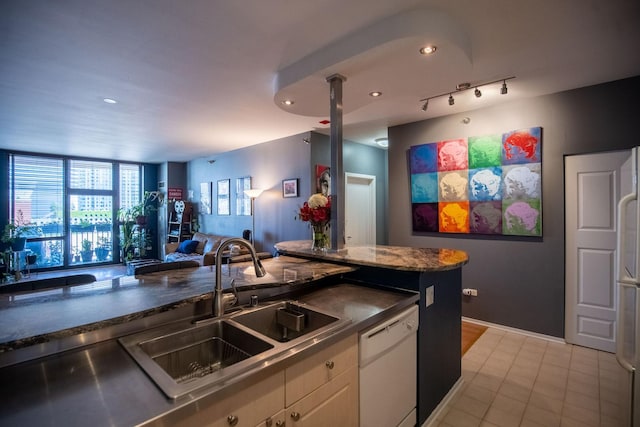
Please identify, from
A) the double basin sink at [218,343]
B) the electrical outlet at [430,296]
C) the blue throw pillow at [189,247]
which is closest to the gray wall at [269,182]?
the blue throw pillow at [189,247]

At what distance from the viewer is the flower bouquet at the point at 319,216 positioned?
98.0 inches

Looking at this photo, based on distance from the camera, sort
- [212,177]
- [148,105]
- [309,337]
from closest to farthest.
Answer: [309,337], [148,105], [212,177]

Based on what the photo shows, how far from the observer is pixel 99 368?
1051mm

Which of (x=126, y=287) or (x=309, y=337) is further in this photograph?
(x=126, y=287)

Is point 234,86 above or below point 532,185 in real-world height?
above

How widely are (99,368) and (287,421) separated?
69cm

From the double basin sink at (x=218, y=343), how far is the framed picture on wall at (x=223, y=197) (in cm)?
504

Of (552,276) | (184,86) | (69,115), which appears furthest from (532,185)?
(69,115)

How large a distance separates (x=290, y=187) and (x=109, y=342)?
3.83 metres

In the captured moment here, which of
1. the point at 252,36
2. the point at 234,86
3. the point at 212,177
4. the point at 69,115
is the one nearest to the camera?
the point at 252,36

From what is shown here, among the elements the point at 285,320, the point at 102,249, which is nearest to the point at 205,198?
the point at 102,249

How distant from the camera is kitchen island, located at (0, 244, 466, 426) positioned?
843mm

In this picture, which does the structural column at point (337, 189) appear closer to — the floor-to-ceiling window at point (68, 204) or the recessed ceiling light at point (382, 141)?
the recessed ceiling light at point (382, 141)

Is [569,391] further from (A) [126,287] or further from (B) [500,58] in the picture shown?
(A) [126,287]
